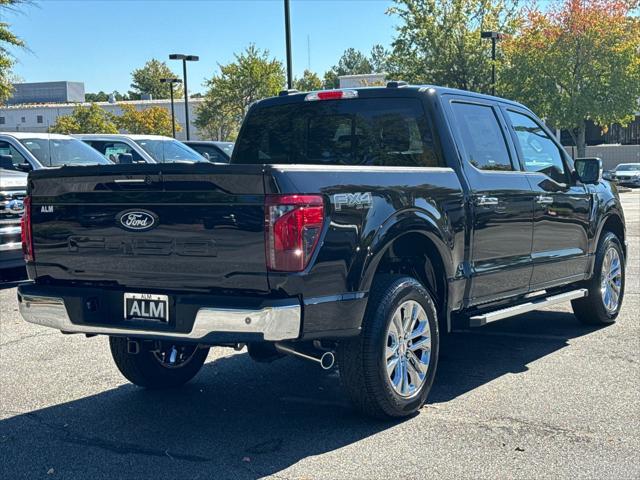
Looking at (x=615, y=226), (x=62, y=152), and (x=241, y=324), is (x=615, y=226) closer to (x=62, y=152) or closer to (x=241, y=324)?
(x=241, y=324)

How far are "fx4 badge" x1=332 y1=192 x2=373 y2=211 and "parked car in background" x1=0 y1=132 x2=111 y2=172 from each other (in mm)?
8060

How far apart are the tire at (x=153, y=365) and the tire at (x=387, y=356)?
131cm

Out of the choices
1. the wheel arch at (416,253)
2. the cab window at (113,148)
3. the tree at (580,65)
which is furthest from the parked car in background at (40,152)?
the tree at (580,65)

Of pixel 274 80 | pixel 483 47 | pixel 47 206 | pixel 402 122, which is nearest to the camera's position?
pixel 47 206

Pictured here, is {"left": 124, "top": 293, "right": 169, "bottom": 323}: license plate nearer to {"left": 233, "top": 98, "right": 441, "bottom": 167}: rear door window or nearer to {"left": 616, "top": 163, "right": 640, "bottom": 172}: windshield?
{"left": 233, "top": 98, "right": 441, "bottom": 167}: rear door window

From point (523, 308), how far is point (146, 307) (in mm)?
2979

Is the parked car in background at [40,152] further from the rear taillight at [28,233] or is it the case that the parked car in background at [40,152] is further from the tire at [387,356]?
the tire at [387,356]

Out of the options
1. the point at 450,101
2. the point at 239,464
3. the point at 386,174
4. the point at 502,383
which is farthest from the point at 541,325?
the point at 239,464

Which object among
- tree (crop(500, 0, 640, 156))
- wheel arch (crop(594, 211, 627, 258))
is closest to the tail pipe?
wheel arch (crop(594, 211, 627, 258))

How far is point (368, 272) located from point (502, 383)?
175 centimetres

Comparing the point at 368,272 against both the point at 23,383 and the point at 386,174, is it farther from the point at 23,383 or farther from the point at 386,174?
the point at 23,383

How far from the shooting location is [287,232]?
4047mm

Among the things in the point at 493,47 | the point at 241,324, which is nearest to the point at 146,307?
the point at 241,324

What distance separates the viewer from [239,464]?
13.7 feet
